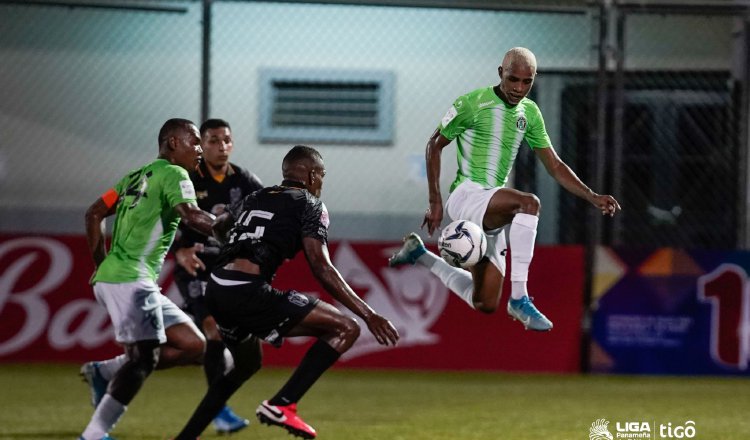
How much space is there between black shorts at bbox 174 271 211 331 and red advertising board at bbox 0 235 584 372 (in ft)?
11.0

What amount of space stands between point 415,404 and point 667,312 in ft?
12.3

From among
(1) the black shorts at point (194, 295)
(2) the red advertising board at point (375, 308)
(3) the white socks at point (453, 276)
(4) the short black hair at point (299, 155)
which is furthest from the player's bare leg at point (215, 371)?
(2) the red advertising board at point (375, 308)

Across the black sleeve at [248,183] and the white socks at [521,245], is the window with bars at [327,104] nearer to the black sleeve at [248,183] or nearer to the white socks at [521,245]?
the black sleeve at [248,183]

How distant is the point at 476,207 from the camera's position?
8203 millimetres

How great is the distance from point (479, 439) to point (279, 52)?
7.35 metres

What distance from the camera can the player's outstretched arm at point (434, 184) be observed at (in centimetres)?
785

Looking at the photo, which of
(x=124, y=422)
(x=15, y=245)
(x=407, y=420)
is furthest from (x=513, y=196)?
(x=15, y=245)

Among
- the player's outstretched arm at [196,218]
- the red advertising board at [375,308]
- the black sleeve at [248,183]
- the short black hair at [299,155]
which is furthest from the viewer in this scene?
the red advertising board at [375,308]

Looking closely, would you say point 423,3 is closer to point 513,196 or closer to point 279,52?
point 279,52

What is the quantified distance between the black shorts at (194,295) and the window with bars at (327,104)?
544 centimetres

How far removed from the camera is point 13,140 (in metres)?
13.9

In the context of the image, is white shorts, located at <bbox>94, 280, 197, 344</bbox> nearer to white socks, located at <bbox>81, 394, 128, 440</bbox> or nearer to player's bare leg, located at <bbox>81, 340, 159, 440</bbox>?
player's bare leg, located at <bbox>81, 340, 159, 440</bbox>

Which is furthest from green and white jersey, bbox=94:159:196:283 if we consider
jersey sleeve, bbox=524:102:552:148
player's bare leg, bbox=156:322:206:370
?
jersey sleeve, bbox=524:102:552:148

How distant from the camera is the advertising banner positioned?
12.9 meters
